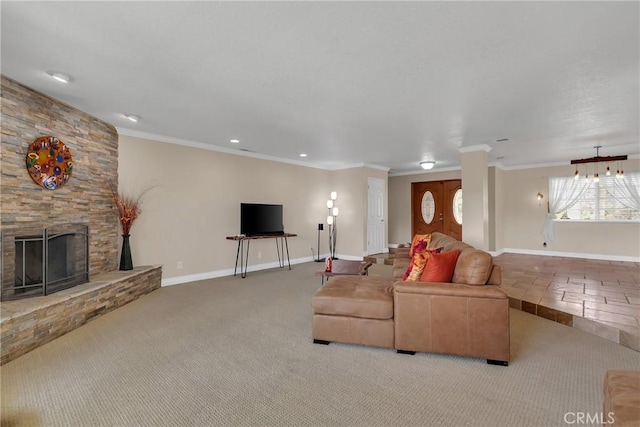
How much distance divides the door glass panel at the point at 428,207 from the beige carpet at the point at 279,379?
19.3 ft

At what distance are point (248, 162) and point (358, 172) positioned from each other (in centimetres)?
278

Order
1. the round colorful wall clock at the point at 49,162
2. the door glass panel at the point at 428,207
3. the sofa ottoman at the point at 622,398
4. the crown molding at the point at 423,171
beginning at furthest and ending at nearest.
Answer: the door glass panel at the point at 428,207 → the crown molding at the point at 423,171 → the round colorful wall clock at the point at 49,162 → the sofa ottoman at the point at 622,398

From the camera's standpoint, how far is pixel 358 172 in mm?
7637

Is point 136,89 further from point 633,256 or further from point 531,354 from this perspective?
point 633,256

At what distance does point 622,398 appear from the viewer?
4.32 feet

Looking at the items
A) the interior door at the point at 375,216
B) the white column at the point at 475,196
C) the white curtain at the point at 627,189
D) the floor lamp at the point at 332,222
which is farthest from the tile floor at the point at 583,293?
the floor lamp at the point at 332,222

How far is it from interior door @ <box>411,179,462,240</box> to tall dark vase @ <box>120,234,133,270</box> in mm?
7481

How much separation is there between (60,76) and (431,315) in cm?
400

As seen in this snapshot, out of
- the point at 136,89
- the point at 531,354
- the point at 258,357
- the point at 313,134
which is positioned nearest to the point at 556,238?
the point at 531,354

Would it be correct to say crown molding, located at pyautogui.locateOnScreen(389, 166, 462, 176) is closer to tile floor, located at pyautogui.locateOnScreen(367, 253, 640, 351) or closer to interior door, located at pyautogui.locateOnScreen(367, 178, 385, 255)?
interior door, located at pyautogui.locateOnScreen(367, 178, 385, 255)

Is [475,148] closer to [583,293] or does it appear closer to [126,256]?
[583,293]

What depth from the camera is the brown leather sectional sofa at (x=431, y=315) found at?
248cm

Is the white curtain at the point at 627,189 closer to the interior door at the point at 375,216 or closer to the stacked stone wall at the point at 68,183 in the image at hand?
the interior door at the point at 375,216

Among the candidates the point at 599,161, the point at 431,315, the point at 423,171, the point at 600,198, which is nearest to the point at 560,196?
the point at 600,198
